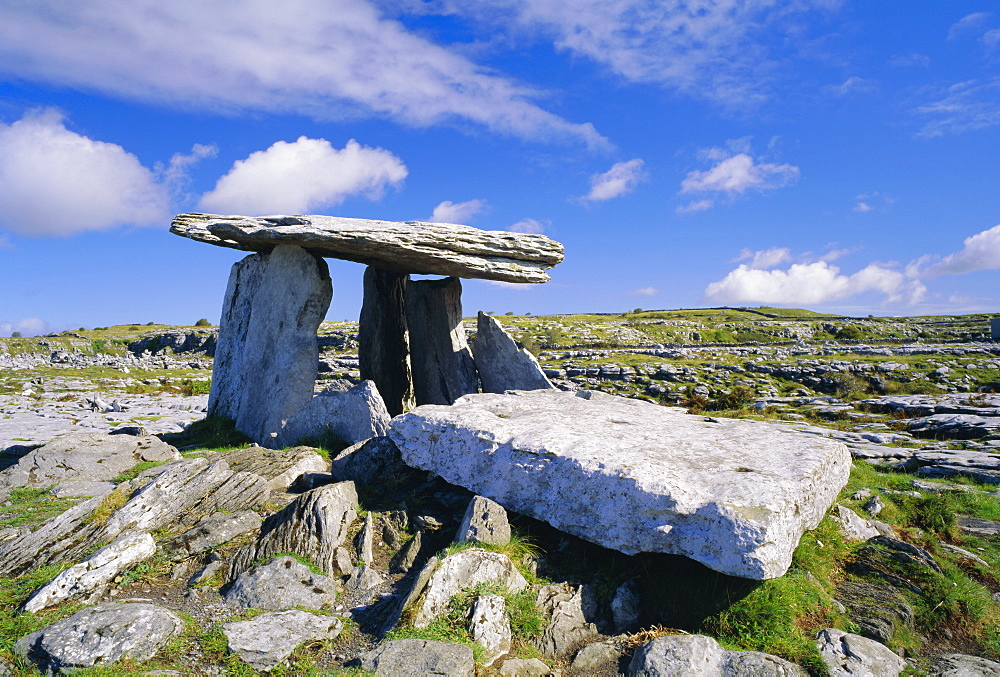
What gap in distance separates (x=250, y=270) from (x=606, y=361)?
28398mm

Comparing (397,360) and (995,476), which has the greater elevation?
(397,360)

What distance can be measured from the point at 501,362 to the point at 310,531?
944 centimetres

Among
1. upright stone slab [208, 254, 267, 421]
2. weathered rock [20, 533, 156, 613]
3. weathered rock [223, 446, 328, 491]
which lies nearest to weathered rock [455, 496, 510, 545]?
weathered rock [223, 446, 328, 491]

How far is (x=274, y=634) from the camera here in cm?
614

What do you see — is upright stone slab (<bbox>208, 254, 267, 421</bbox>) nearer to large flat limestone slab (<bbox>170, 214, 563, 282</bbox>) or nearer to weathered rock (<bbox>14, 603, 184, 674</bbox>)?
large flat limestone slab (<bbox>170, 214, 563, 282</bbox>)

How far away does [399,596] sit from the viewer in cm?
708

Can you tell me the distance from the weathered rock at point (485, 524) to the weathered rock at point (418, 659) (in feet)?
5.84

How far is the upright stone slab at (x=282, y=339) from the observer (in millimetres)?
14055

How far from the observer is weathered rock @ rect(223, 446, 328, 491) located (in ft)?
32.9

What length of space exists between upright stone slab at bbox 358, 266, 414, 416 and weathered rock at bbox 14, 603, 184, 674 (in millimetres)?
11711

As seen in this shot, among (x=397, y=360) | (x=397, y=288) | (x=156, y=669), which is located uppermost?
(x=397, y=288)

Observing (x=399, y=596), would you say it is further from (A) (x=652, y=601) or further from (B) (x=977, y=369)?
(B) (x=977, y=369)

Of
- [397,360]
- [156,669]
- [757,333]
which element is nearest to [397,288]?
[397,360]

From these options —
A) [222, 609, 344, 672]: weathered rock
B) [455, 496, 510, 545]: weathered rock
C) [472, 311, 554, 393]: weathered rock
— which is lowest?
[222, 609, 344, 672]: weathered rock
